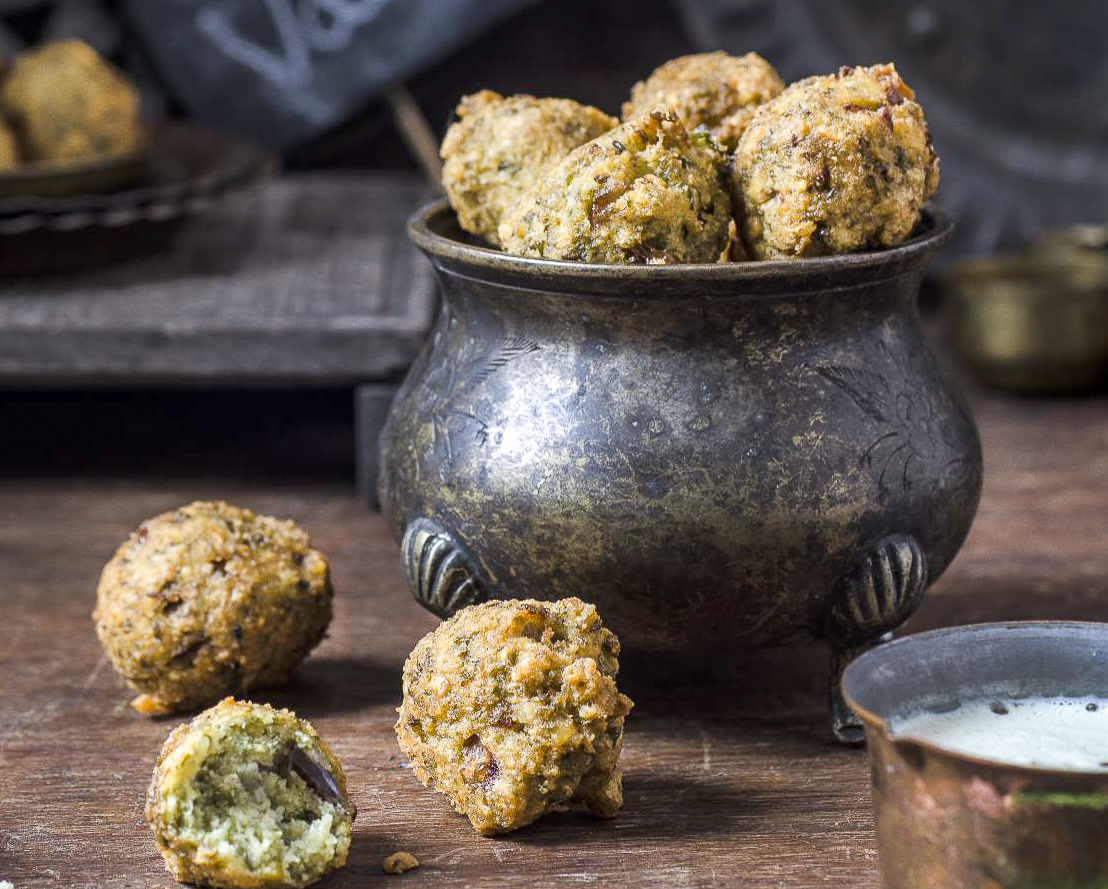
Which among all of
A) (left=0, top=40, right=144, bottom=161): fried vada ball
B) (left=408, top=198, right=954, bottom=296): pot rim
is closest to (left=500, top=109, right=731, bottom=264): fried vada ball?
(left=408, top=198, right=954, bottom=296): pot rim

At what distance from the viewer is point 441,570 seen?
1.03 m

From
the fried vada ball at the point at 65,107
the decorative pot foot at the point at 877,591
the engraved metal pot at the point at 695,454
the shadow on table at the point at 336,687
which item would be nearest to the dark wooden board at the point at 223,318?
the fried vada ball at the point at 65,107

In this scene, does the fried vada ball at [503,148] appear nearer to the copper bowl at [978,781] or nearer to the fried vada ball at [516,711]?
the fried vada ball at [516,711]

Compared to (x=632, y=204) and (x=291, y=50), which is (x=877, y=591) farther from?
(x=291, y=50)

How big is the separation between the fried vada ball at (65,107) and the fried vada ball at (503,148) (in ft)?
2.50

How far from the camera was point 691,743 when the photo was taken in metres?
1.06

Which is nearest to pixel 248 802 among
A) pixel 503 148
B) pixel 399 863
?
pixel 399 863

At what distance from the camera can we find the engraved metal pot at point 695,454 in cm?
97

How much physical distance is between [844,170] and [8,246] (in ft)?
3.27

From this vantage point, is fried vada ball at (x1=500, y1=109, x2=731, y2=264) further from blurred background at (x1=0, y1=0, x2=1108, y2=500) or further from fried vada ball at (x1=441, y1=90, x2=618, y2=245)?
blurred background at (x1=0, y1=0, x2=1108, y2=500)

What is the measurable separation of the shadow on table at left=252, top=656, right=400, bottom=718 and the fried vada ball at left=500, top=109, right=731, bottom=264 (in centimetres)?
35

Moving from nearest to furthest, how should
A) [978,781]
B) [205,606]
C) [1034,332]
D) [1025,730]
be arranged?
[978,781] → [1025,730] → [205,606] → [1034,332]

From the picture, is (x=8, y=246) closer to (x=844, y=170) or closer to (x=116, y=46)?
(x=116, y=46)

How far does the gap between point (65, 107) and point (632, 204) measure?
0.97 m
